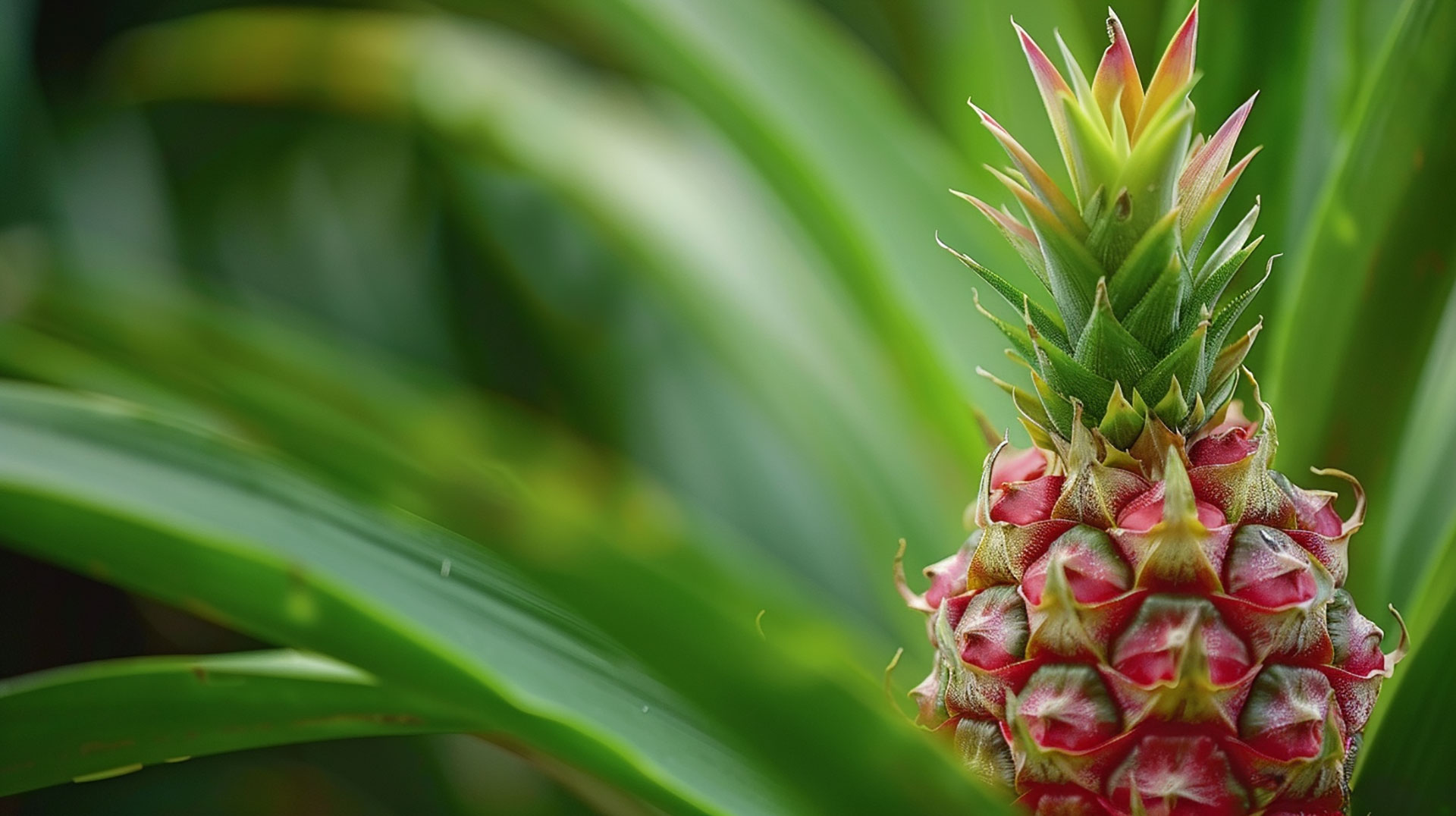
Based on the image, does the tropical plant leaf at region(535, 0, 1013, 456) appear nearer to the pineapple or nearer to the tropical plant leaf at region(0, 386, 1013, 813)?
the pineapple

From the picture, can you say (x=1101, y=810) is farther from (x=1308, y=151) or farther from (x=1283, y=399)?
(x=1308, y=151)

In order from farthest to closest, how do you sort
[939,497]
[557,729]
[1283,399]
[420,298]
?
[420,298], [939,497], [1283,399], [557,729]

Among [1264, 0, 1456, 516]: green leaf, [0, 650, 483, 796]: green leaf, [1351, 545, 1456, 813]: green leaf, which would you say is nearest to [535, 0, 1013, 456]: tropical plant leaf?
[1264, 0, 1456, 516]: green leaf

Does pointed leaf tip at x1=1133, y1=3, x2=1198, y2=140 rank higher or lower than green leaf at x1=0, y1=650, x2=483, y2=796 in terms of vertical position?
higher

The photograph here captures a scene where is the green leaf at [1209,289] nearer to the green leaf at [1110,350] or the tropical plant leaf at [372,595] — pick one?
the green leaf at [1110,350]

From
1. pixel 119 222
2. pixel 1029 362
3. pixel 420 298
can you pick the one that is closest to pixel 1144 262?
pixel 1029 362

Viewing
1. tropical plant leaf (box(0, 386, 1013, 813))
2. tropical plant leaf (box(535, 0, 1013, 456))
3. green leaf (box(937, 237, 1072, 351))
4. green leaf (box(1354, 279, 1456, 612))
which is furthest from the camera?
tropical plant leaf (box(535, 0, 1013, 456))

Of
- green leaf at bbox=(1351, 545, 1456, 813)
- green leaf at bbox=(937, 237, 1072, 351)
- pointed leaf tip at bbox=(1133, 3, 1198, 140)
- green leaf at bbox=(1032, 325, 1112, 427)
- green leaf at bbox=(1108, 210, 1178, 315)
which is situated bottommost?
green leaf at bbox=(1351, 545, 1456, 813)
